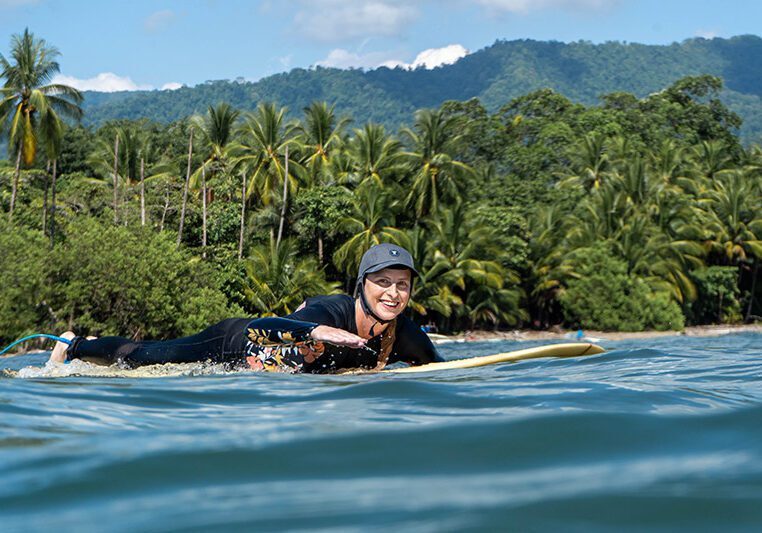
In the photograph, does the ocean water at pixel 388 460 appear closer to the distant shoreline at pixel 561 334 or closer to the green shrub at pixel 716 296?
the distant shoreline at pixel 561 334

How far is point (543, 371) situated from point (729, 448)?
292cm

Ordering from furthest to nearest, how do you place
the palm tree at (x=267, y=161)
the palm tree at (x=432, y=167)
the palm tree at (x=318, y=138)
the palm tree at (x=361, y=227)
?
the palm tree at (x=318, y=138) → the palm tree at (x=432, y=167) → the palm tree at (x=267, y=161) → the palm tree at (x=361, y=227)

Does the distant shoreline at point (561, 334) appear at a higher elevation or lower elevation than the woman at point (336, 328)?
lower

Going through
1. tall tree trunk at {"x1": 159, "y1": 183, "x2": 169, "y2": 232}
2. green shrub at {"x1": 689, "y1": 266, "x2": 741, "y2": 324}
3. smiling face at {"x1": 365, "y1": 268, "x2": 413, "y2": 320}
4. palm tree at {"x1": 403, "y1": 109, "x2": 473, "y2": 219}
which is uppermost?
palm tree at {"x1": 403, "y1": 109, "x2": 473, "y2": 219}

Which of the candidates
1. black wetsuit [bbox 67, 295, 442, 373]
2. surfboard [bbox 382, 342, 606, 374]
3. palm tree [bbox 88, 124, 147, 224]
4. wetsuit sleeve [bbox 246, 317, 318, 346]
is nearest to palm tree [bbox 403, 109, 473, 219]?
palm tree [bbox 88, 124, 147, 224]

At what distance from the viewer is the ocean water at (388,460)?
1.68 metres

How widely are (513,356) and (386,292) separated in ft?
3.40

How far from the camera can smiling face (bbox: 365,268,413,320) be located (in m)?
5.59

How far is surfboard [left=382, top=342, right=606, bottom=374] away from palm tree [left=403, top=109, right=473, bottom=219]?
110ft

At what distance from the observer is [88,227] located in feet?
84.8

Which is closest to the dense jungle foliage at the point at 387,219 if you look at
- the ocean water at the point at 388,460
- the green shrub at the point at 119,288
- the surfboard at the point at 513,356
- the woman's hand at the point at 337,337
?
the green shrub at the point at 119,288

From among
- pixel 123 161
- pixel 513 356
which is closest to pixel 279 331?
pixel 513 356

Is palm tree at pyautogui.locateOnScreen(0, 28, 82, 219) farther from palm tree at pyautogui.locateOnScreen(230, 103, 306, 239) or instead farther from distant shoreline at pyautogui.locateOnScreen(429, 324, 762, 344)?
distant shoreline at pyautogui.locateOnScreen(429, 324, 762, 344)

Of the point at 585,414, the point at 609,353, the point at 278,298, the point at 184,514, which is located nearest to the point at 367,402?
the point at 585,414
